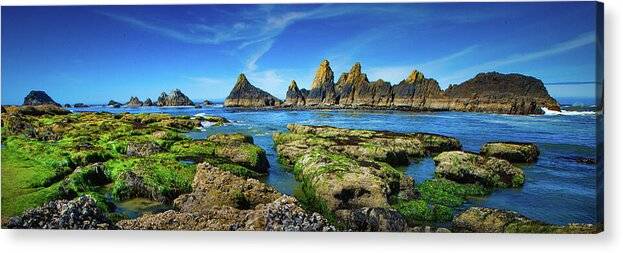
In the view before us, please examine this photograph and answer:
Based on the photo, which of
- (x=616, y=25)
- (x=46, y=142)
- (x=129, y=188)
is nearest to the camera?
(x=616, y=25)

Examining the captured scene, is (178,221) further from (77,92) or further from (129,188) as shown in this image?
(77,92)

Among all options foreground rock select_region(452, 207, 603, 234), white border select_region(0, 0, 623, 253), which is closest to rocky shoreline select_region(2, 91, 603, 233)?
foreground rock select_region(452, 207, 603, 234)

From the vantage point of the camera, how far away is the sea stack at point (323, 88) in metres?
7.89

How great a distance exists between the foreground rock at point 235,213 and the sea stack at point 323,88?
1.43 metres

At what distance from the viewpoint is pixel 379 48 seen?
7711 mm

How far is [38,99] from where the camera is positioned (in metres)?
7.93

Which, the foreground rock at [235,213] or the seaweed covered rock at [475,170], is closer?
the foreground rock at [235,213]

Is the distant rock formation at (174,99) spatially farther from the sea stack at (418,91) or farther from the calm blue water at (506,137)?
the sea stack at (418,91)

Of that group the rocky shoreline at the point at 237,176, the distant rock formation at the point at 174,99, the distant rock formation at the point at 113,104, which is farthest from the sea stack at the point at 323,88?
the distant rock formation at the point at 113,104

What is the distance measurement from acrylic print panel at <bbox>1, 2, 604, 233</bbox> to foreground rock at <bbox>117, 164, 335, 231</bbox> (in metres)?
0.02

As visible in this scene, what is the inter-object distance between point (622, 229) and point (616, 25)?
248 cm

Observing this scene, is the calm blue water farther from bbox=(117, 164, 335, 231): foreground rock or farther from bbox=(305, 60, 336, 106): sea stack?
bbox=(117, 164, 335, 231): foreground rock

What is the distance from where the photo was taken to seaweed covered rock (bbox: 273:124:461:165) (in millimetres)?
7691

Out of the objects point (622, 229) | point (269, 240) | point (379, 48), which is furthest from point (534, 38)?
point (269, 240)
